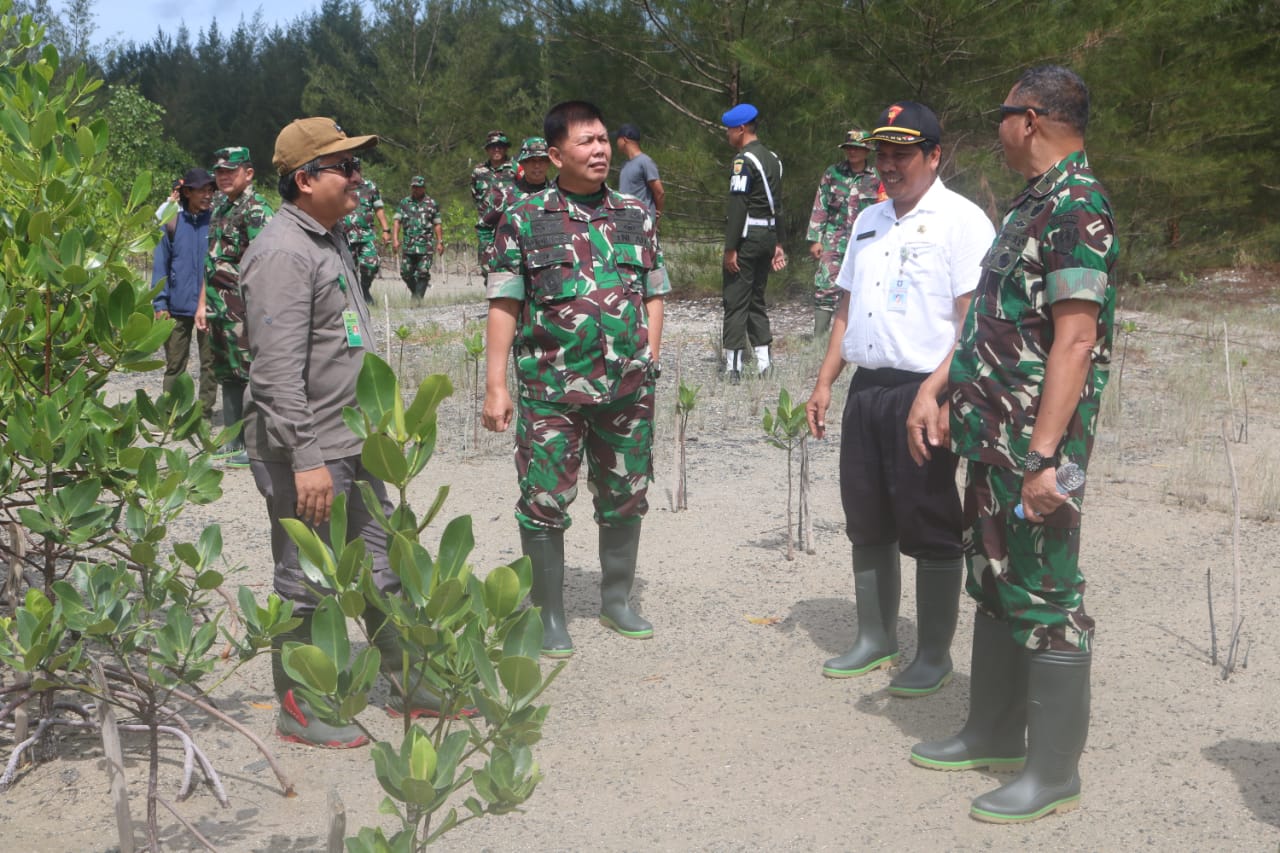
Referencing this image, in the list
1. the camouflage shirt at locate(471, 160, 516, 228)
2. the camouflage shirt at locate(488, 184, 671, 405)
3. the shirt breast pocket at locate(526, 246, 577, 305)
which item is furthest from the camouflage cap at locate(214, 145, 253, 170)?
the camouflage shirt at locate(471, 160, 516, 228)

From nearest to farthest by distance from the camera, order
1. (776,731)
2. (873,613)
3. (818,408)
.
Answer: (776,731), (818,408), (873,613)

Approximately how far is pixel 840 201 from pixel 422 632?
8.05m

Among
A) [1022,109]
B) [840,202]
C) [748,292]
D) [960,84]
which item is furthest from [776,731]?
[960,84]

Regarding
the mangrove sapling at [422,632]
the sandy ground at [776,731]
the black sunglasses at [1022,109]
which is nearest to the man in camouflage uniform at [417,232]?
the sandy ground at [776,731]

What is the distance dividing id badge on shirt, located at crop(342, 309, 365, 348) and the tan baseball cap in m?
0.43

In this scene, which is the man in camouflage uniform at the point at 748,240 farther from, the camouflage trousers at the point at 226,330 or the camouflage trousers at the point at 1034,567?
the camouflage trousers at the point at 1034,567

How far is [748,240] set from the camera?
9.49 m

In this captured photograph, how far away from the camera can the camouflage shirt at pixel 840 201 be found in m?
9.40

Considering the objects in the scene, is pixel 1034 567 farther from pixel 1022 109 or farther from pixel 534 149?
pixel 534 149

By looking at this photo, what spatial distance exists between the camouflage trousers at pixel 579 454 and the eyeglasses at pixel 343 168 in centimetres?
101

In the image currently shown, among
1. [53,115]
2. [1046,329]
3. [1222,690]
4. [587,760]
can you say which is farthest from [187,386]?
[1222,690]

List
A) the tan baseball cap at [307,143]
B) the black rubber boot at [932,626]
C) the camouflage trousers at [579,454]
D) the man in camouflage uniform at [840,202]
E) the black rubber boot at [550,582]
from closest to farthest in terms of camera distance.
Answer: the tan baseball cap at [307,143] < the black rubber boot at [932,626] < the camouflage trousers at [579,454] < the black rubber boot at [550,582] < the man in camouflage uniform at [840,202]

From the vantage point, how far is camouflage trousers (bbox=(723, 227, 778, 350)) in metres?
9.50

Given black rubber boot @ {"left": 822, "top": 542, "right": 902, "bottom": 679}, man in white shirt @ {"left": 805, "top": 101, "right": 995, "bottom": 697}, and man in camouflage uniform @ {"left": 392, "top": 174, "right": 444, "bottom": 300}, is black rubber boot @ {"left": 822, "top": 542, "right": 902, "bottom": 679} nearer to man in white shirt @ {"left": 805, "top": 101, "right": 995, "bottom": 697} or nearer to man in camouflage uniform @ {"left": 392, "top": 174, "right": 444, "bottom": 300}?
man in white shirt @ {"left": 805, "top": 101, "right": 995, "bottom": 697}
